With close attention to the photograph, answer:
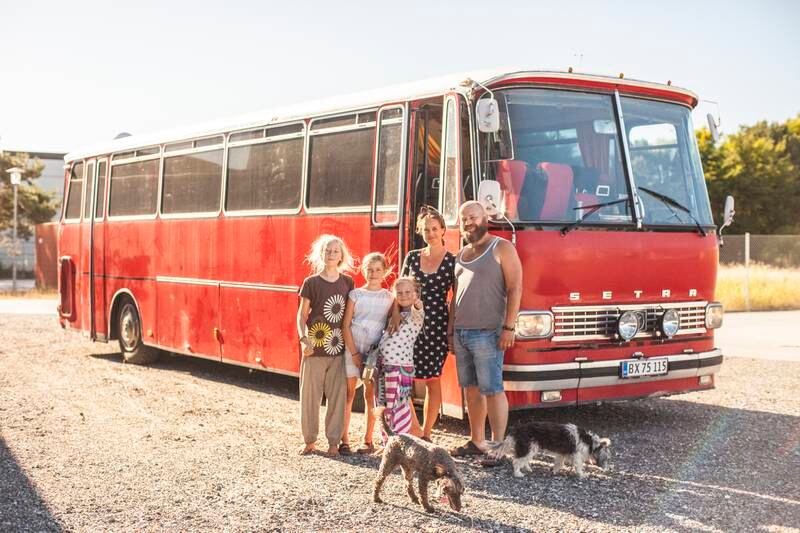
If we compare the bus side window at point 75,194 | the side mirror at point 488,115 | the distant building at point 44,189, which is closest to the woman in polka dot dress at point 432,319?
the side mirror at point 488,115

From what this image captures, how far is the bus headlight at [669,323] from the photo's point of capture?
905 cm


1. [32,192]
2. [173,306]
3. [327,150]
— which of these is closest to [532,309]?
[327,150]

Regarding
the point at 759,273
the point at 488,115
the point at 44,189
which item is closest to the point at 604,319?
the point at 488,115

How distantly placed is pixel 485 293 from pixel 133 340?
832 centimetres

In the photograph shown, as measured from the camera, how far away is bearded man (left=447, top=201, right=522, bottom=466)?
779 cm

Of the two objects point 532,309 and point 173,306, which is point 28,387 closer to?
point 173,306

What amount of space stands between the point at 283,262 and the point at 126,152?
199 inches

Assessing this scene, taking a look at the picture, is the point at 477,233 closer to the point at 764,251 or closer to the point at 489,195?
the point at 489,195

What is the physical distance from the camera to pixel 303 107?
11.1 meters

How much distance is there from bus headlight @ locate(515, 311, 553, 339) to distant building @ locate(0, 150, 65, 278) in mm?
38429

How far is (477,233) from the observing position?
7.90 metres

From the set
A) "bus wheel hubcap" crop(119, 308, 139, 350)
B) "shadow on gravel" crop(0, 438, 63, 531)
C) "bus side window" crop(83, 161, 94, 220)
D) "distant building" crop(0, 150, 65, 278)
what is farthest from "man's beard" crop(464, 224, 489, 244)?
"distant building" crop(0, 150, 65, 278)

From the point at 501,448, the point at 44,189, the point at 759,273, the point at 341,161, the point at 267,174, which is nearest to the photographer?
the point at 501,448

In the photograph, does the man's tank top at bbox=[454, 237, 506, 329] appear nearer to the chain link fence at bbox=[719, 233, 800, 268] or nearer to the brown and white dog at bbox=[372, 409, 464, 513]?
the brown and white dog at bbox=[372, 409, 464, 513]
